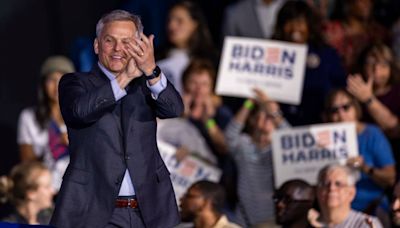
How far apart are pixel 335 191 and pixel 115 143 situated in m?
2.31

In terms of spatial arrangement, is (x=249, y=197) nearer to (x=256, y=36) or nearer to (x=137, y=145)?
(x=256, y=36)

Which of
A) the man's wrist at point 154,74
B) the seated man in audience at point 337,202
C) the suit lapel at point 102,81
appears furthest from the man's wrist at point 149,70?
the seated man in audience at point 337,202

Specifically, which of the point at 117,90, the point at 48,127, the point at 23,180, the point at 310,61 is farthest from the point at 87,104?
the point at 310,61

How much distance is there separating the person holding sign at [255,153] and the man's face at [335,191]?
2.47 ft

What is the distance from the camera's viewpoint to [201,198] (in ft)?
25.3

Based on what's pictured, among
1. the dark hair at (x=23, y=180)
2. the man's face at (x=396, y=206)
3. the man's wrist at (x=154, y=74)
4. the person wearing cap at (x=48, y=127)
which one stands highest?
the man's wrist at (x=154, y=74)

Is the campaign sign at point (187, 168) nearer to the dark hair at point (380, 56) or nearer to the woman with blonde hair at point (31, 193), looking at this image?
the woman with blonde hair at point (31, 193)

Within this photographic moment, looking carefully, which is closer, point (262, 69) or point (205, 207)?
point (205, 207)

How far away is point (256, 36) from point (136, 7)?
955mm

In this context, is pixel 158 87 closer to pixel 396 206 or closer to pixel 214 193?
pixel 214 193

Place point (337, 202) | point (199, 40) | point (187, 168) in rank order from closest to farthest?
1. point (337, 202)
2. point (187, 168)
3. point (199, 40)

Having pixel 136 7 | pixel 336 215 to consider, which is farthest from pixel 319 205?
pixel 136 7

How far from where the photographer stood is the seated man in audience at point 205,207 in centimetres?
766

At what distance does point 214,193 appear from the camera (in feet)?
25.3
